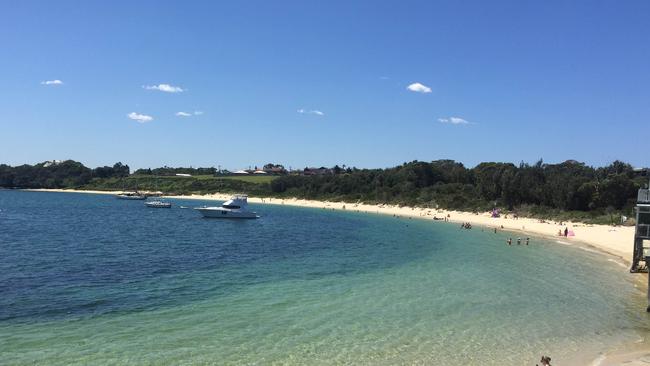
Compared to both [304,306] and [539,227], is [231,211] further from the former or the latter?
[304,306]

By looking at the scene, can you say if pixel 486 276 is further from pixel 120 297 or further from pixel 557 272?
pixel 120 297

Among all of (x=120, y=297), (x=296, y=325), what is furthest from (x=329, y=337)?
(x=120, y=297)

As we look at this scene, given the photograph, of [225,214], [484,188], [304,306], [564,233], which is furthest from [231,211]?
[304,306]

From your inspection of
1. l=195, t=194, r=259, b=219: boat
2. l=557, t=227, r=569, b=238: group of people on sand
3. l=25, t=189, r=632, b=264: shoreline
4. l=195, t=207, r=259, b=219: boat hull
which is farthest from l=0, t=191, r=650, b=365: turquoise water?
l=195, t=194, r=259, b=219: boat

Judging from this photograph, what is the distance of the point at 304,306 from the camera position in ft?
74.4

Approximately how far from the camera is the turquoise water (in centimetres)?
1661

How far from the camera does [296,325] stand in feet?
64.4

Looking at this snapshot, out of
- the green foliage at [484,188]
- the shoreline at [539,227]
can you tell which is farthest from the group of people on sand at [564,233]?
the green foliage at [484,188]

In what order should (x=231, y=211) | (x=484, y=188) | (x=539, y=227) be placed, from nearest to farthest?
Answer: (x=539, y=227) < (x=231, y=211) < (x=484, y=188)

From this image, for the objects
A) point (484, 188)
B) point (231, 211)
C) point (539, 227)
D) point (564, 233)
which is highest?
point (484, 188)

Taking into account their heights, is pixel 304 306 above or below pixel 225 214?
below

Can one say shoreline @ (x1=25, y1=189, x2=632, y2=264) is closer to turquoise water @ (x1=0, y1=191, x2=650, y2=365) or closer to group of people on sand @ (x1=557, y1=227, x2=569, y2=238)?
group of people on sand @ (x1=557, y1=227, x2=569, y2=238)

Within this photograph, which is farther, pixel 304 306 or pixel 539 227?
pixel 539 227

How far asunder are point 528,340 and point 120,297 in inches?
699
